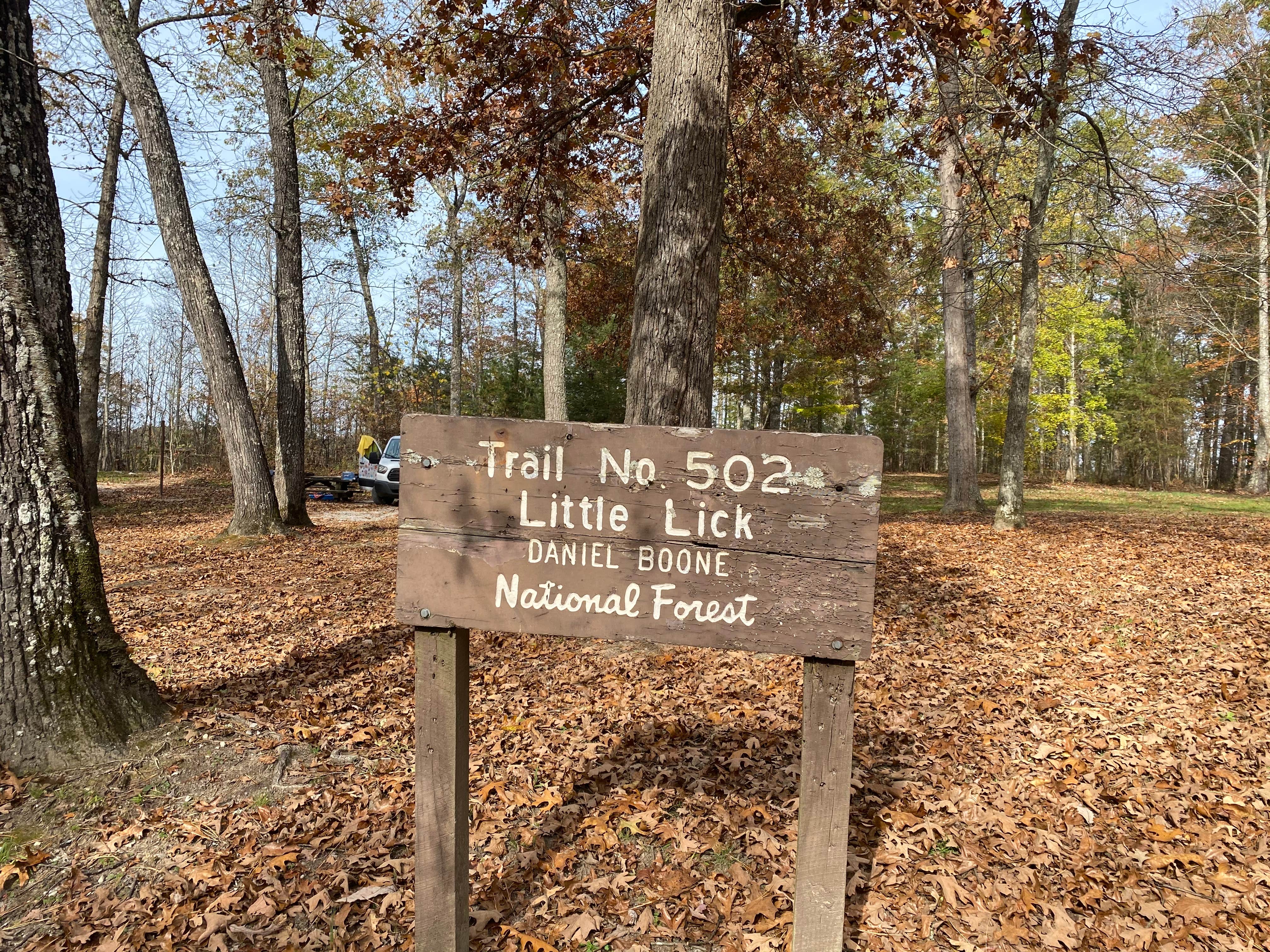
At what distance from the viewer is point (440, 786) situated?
214 cm

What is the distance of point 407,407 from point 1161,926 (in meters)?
32.3

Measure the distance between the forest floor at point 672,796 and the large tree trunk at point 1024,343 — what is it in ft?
15.5

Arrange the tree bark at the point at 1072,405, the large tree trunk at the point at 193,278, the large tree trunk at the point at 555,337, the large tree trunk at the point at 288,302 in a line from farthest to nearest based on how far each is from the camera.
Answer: the tree bark at the point at 1072,405, the large tree trunk at the point at 555,337, the large tree trunk at the point at 288,302, the large tree trunk at the point at 193,278

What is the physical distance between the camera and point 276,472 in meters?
11.1

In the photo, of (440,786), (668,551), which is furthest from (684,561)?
(440,786)

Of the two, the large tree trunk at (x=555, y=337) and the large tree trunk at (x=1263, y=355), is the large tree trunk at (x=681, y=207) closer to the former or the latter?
the large tree trunk at (x=555, y=337)

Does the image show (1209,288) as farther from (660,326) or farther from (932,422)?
(932,422)

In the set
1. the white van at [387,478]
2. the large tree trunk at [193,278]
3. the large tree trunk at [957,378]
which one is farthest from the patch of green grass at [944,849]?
the white van at [387,478]

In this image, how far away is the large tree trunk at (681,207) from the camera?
475cm

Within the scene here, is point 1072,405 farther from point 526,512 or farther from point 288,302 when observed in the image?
point 526,512

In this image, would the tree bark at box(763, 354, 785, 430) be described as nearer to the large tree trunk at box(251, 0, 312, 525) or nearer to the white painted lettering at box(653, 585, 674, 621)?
the large tree trunk at box(251, 0, 312, 525)

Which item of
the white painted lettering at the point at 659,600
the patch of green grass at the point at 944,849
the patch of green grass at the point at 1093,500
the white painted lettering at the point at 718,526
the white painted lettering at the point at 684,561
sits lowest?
the patch of green grass at the point at 944,849

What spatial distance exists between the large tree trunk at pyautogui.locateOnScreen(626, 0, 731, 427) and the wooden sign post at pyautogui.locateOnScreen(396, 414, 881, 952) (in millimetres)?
2862

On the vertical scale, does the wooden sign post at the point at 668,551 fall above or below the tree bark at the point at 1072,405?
below
